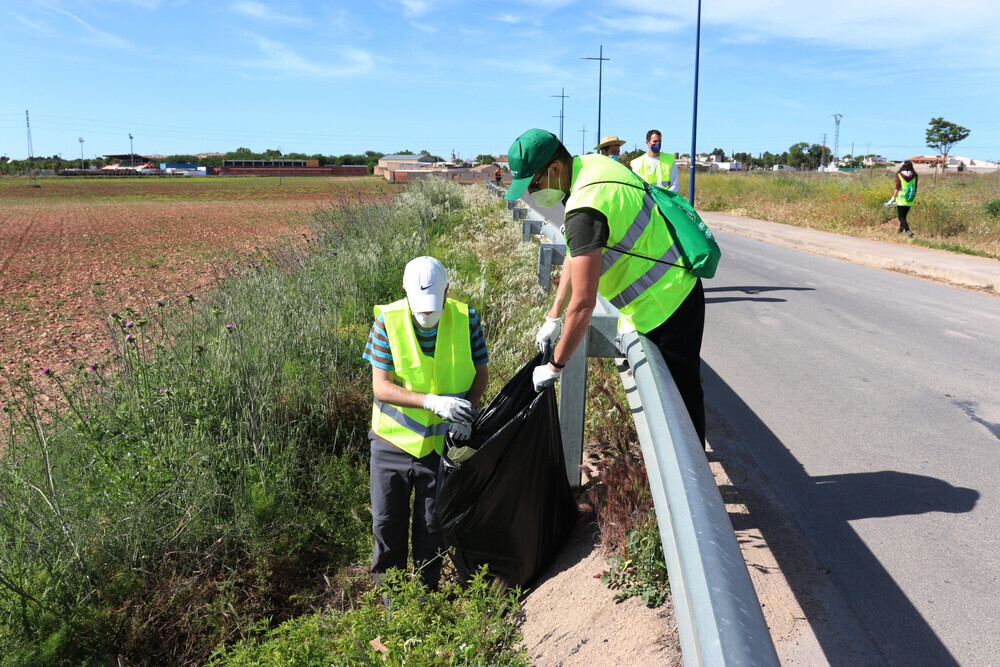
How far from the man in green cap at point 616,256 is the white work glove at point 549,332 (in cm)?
4

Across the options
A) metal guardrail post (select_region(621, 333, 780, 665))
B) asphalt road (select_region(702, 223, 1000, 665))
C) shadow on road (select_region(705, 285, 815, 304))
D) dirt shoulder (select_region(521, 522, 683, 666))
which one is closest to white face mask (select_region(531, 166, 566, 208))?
metal guardrail post (select_region(621, 333, 780, 665))

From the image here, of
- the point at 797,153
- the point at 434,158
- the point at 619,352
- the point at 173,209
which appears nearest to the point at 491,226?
the point at 619,352

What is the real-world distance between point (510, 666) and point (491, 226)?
9099mm

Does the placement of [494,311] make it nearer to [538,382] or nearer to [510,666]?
Result: [538,382]

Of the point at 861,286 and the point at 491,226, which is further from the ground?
the point at 491,226

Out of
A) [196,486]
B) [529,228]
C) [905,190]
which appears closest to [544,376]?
[196,486]

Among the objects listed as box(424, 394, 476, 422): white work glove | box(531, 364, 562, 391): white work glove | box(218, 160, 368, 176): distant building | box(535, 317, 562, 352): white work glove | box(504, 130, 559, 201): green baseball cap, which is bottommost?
box(424, 394, 476, 422): white work glove

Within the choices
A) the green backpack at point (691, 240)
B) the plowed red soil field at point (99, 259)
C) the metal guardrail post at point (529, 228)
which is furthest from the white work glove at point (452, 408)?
the metal guardrail post at point (529, 228)

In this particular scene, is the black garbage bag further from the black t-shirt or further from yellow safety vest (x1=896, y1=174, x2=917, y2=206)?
yellow safety vest (x1=896, y1=174, x2=917, y2=206)

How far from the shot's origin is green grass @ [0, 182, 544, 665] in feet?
10.5

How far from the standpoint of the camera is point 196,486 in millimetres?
3646

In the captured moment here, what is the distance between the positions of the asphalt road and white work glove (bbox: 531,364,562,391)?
3.75 ft

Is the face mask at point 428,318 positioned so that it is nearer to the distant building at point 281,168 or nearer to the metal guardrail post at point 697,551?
the metal guardrail post at point 697,551

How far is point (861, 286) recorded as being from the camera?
32.2 ft
